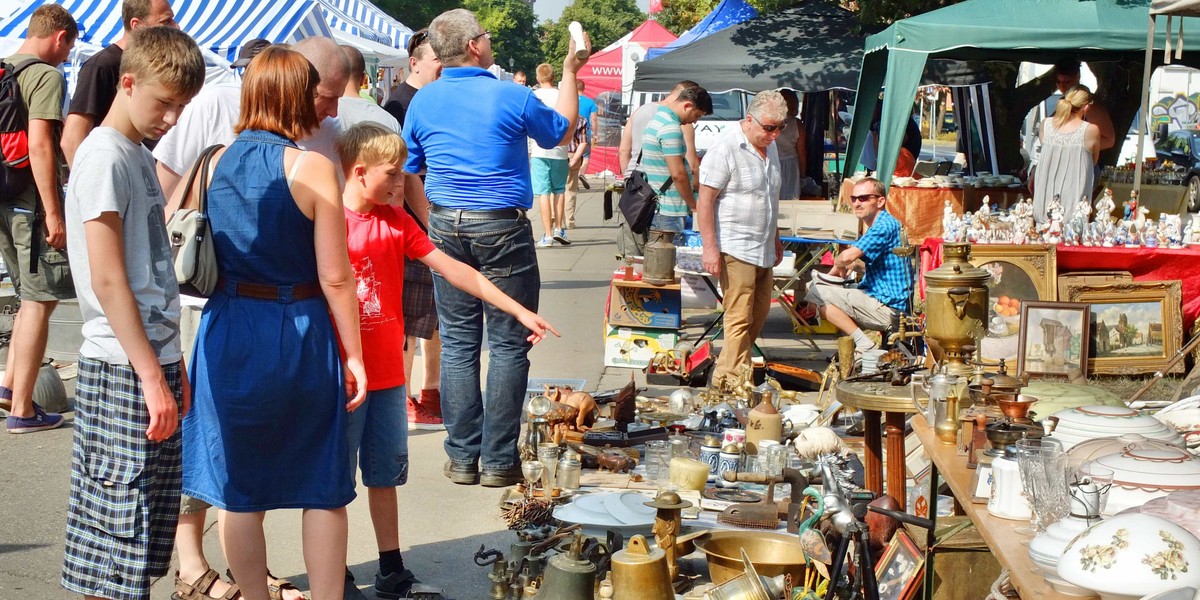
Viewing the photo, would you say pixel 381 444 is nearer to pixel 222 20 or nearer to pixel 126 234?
pixel 126 234

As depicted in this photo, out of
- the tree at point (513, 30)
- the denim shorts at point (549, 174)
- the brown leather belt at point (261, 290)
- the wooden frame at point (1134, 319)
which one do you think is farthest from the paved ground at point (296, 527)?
the tree at point (513, 30)

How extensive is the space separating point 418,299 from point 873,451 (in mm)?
2340

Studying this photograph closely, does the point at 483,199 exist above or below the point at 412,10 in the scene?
below

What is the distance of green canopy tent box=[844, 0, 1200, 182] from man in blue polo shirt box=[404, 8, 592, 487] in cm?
527

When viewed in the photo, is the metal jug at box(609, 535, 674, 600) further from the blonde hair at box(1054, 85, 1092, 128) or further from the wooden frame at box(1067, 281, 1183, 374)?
the blonde hair at box(1054, 85, 1092, 128)

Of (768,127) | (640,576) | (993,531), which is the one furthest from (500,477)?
(993,531)

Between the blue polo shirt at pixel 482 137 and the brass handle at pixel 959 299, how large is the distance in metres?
1.84

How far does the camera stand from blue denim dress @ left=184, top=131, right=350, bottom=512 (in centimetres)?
318

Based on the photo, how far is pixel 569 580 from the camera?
3.73 metres

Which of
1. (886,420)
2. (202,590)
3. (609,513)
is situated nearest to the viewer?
(202,590)

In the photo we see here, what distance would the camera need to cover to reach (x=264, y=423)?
10.6ft

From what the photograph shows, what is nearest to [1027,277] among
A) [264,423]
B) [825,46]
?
[264,423]

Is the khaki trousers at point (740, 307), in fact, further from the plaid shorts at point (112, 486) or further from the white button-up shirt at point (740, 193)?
the plaid shorts at point (112, 486)

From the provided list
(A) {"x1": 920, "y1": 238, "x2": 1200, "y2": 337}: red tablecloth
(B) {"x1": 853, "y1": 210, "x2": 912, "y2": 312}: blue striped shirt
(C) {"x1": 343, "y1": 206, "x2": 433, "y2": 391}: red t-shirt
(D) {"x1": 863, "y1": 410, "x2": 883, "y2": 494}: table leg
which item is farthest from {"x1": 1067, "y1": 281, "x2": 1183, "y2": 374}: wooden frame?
(C) {"x1": 343, "y1": 206, "x2": 433, "y2": 391}: red t-shirt
